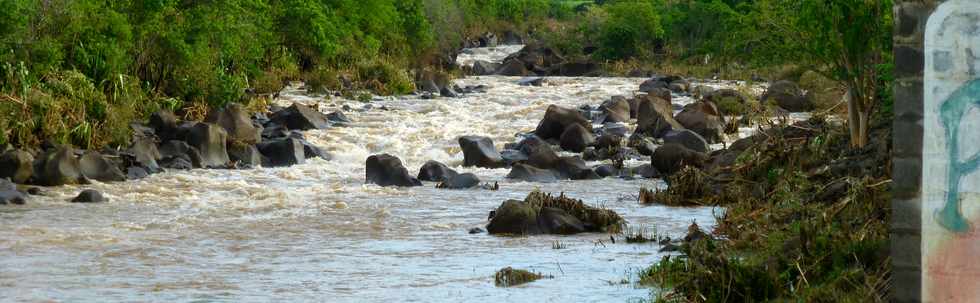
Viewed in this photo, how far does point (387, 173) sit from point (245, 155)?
3.39 meters

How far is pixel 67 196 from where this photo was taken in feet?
57.1

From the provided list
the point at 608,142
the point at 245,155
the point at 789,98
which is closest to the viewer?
the point at 245,155

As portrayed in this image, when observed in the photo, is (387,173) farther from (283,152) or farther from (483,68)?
(483,68)

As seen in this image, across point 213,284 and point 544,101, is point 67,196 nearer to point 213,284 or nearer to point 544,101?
point 213,284

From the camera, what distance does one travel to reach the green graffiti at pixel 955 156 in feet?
22.2

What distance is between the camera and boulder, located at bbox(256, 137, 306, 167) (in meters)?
21.9

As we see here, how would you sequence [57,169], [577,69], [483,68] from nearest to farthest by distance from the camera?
[57,169] → [577,69] → [483,68]

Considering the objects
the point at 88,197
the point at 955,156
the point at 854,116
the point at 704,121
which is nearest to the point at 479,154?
the point at 704,121

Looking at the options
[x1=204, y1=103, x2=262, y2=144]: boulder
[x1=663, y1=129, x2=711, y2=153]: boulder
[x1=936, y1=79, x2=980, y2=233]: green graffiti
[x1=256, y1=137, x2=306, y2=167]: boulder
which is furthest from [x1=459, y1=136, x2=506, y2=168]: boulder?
[x1=936, y1=79, x2=980, y2=233]: green graffiti

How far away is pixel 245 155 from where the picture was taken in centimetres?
2184

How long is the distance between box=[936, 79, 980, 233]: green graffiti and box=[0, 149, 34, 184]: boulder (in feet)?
46.6

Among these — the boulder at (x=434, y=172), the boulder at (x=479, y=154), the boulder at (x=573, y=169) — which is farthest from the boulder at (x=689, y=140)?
the boulder at (x=434, y=172)

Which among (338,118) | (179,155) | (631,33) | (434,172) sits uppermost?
(631,33)

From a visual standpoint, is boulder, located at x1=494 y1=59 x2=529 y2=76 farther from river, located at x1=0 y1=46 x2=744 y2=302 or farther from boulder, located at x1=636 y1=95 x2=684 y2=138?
river, located at x1=0 y1=46 x2=744 y2=302
